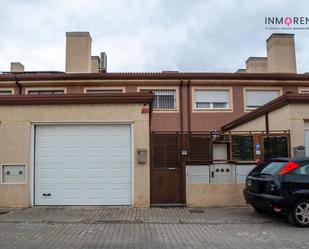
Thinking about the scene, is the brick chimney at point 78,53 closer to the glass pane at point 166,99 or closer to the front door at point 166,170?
the glass pane at point 166,99

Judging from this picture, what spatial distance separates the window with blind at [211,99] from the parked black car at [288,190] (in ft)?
39.2

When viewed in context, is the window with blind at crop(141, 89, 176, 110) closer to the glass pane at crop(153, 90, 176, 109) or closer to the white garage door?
the glass pane at crop(153, 90, 176, 109)

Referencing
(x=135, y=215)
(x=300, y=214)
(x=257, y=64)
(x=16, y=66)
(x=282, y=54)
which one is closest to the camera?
(x=300, y=214)

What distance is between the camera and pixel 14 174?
39.4 ft

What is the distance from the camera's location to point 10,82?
21031mm

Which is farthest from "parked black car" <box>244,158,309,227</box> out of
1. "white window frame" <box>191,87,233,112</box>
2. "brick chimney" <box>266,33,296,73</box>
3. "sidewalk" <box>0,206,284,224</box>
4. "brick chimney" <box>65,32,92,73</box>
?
"brick chimney" <box>266,33,296,73</box>

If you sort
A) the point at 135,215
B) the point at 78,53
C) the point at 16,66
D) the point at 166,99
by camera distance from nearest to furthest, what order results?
the point at 135,215
the point at 166,99
the point at 78,53
the point at 16,66

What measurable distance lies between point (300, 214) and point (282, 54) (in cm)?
1744

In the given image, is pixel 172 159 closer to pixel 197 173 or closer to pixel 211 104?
pixel 197 173

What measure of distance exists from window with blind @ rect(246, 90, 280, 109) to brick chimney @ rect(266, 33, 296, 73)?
3464mm

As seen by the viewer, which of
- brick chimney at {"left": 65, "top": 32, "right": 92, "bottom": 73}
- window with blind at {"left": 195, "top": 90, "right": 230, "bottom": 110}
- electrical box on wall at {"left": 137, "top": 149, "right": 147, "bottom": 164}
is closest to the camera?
electrical box on wall at {"left": 137, "top": 149, "right": 147, "bottom": 164}

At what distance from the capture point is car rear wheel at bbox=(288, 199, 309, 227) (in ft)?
29.6

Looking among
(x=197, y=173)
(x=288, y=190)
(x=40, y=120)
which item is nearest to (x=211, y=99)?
(x=197, y=173)

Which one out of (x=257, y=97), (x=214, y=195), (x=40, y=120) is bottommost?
(x=214, y=195)
